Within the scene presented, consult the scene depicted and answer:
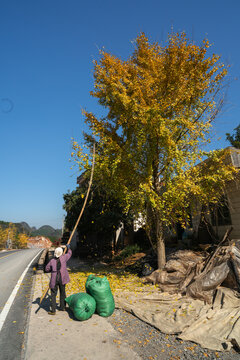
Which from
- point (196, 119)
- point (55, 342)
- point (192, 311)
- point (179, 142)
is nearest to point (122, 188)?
point (179, 142)

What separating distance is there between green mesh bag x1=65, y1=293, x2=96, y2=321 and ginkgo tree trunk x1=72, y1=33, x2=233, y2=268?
3.94m

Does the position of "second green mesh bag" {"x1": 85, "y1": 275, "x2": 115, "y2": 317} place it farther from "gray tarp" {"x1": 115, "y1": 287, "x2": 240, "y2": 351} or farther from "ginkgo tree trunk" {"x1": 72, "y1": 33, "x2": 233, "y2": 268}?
"ginkgo tree trunk" {"x1": 72, "y1": 33, "x2": 233, "y2": 268}

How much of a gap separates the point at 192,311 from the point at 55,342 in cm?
306

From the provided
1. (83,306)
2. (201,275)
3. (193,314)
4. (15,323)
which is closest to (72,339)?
(83,306)

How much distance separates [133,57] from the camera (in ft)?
33.3

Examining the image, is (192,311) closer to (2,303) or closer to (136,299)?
(136,299)

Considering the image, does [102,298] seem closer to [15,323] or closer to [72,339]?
[72,339]

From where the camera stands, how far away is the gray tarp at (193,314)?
4055mm

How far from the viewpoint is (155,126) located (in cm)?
818

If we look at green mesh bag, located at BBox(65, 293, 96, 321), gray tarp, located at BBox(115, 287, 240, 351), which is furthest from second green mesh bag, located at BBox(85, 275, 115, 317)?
gray tarp, located at BBox(115, 287, 240, 351)

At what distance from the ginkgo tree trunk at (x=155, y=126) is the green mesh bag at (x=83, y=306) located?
12.9 ft

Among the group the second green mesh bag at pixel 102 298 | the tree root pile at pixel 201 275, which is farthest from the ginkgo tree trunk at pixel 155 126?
the second green mesh bag at pixel 102 298

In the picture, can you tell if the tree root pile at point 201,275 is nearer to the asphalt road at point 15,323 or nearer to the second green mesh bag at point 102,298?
the second green mesh bag at point 102,298

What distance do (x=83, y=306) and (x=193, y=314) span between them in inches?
96.4
